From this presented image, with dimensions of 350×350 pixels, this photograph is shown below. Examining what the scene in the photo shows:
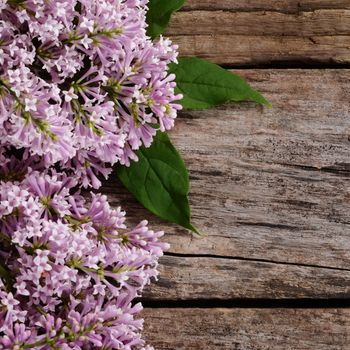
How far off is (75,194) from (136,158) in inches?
4.4

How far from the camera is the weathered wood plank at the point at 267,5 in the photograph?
1471mm

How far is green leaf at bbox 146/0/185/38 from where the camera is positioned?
1349 millimetres

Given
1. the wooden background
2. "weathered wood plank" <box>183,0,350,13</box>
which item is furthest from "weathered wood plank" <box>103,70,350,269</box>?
"weathered wood plank" <box>183,0,350,13</box>

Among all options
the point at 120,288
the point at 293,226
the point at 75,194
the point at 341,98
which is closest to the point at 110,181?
the point at 75,194

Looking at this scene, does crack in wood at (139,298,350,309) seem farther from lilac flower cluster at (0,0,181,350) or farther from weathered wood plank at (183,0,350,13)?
weathered wood plank at (183,0,350,13)

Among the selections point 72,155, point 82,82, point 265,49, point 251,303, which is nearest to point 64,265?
point 72,155

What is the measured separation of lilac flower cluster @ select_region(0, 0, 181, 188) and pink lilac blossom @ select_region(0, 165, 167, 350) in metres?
0.06

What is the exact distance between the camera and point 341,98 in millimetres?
1484

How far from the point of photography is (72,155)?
4.05ft

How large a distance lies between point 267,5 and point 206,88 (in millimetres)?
207

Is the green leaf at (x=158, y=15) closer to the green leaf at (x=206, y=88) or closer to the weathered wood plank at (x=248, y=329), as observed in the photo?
the green leaf at (x=206, y=88)

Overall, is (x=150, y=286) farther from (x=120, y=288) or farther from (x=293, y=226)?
(x=293, y=226)

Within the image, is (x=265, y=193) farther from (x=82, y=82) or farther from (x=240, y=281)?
(x=82, y=82)

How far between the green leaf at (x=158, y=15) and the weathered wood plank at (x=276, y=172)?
0.55 ft
